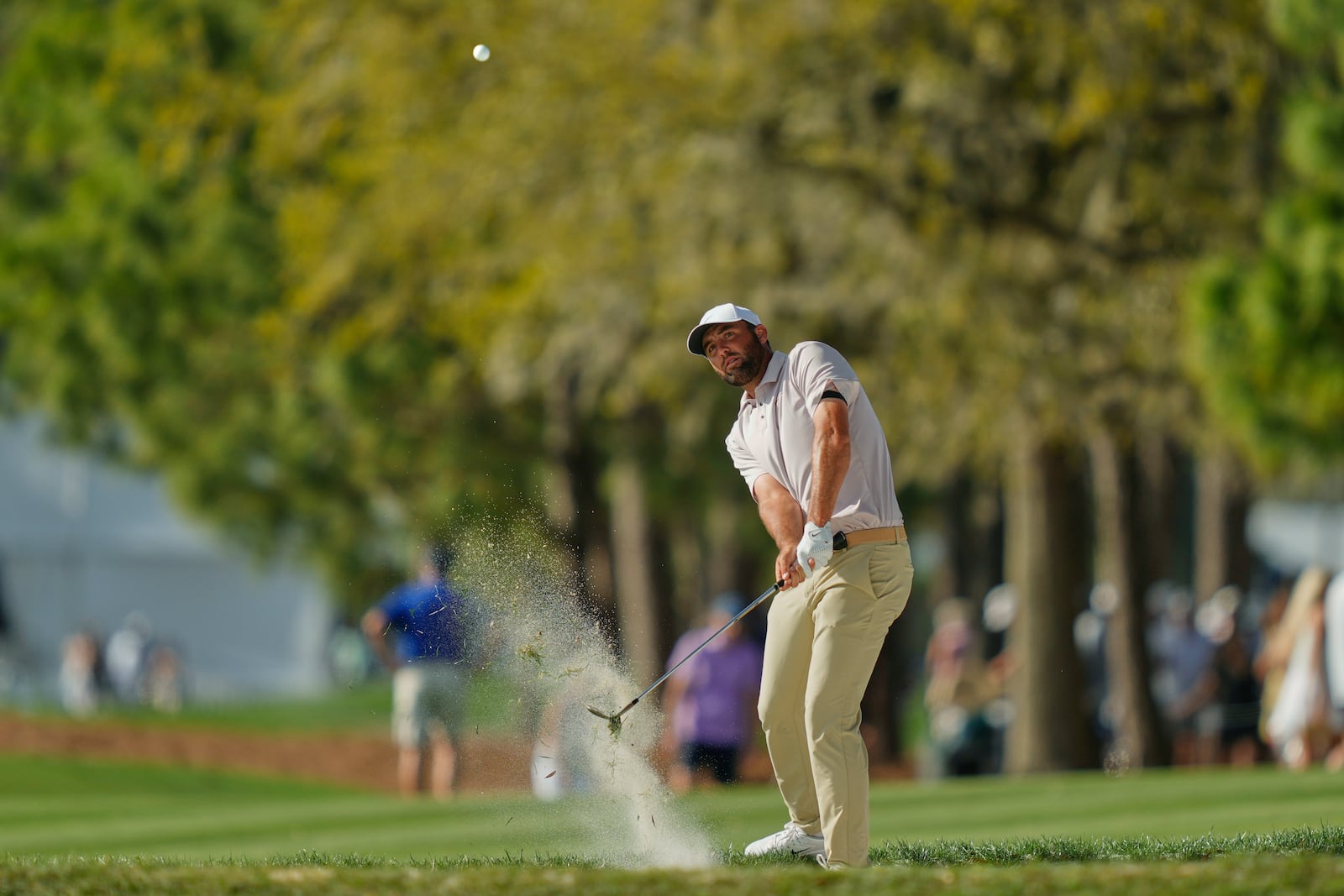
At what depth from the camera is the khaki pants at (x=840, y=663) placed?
694 cm

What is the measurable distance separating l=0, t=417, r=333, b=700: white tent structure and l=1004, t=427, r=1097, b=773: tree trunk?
87.4ft

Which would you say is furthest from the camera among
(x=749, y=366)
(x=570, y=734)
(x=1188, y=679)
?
(x=1188, y=679)

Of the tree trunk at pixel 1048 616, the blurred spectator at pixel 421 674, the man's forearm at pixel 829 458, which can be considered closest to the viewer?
the man's forearm at pixel 829 458

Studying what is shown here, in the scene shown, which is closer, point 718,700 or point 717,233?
point 718,700

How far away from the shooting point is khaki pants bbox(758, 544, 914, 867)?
22.8ft

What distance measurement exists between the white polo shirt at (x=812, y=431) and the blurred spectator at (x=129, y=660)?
36072 mm

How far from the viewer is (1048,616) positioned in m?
18.2

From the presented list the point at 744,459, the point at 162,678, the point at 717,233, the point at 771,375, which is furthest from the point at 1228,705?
the point at 162,678

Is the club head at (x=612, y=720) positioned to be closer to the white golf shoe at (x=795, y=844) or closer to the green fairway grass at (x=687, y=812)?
the green fairway grass at (x=687, y=812)

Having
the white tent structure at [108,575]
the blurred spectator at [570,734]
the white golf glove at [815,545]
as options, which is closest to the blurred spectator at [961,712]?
the blurred spectator at [570,734]

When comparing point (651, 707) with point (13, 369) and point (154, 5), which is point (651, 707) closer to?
point (154, 5)

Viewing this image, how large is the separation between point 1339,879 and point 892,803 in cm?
842

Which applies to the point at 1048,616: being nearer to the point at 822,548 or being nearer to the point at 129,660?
the point at 822,548

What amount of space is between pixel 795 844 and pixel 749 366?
171 cm
